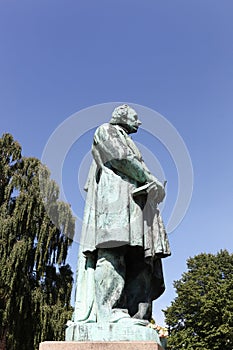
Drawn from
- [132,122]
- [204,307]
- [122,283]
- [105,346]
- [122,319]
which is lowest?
[105,346]

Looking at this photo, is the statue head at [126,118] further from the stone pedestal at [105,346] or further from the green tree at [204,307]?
the green tree at [204,307]

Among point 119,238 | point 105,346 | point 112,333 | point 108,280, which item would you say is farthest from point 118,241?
point 105,346

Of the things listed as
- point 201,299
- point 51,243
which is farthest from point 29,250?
point 201,299

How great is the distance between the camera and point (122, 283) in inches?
187

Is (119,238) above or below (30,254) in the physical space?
below

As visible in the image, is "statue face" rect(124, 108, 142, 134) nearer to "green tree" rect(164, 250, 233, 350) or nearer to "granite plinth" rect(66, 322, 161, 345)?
"granite plinth" rect(66, 322, 161, 345)

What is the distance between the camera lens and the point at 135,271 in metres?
5.12

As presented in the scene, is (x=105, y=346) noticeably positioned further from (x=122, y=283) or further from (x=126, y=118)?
(x=126, y=118)

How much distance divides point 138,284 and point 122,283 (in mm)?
383

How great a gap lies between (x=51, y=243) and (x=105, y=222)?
807 inches

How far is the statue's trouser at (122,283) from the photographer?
15.3 ft

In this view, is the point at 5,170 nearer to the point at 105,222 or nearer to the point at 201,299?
the point at 201,299

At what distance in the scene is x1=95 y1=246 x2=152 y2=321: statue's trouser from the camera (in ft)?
15.3

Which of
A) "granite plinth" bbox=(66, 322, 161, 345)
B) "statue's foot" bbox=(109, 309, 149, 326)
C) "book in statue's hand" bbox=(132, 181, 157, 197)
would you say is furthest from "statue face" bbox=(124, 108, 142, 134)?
"granite plinth" bbox=(66, 322, 161, 345)
